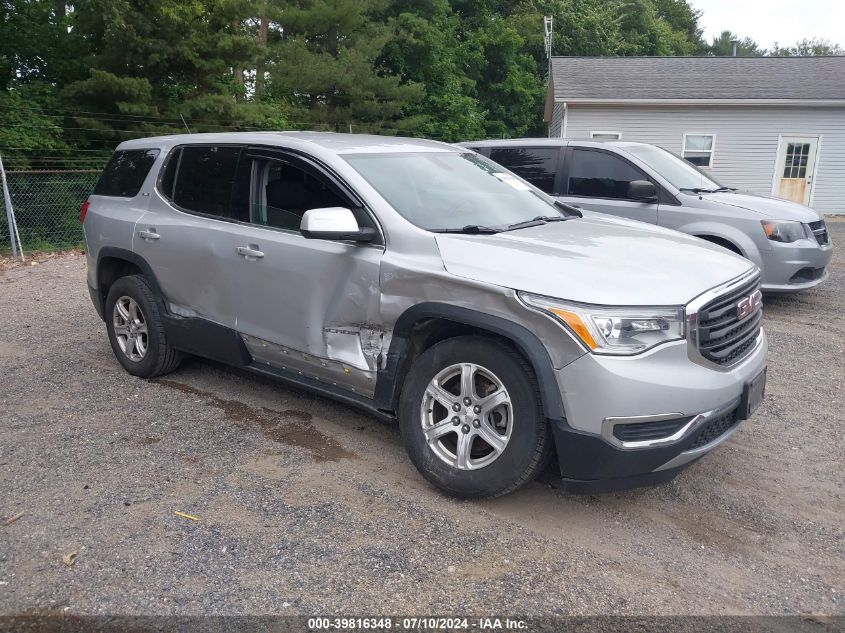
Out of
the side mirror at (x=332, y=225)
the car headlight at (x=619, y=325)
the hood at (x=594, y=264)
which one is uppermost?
the side mirror at (x=332, y=225)

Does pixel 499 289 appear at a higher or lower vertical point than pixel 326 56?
lower

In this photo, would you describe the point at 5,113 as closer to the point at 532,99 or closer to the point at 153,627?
the point at 153,627

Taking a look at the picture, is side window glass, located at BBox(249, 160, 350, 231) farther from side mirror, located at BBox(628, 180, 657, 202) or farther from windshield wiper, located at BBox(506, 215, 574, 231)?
side mirror, located at BBox(628, 180, 657, 202)

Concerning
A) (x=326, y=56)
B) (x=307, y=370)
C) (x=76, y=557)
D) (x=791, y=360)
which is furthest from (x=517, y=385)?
(x=326, y=56)

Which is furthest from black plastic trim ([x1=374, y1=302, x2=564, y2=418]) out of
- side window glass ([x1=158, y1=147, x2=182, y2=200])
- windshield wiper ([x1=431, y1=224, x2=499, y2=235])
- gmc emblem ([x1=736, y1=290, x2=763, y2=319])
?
side window glass ([x1=158, y1=147, x2=182, y2=200])

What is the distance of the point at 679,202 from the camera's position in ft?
26.2

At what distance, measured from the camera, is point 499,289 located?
345cm

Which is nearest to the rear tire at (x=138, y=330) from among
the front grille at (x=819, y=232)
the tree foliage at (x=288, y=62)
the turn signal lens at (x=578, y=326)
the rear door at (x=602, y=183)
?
the turn signal lens at (x=578, y=326)

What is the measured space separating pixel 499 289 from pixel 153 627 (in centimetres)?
200

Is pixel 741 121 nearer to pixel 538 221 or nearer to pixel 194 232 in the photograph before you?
pixel 538 221

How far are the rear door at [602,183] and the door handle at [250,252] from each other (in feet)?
15.2

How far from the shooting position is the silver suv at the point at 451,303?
3275 millimetres

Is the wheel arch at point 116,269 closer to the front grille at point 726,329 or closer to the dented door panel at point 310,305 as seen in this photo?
the dented door panel at point 310,305

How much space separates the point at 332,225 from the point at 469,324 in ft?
3.01
